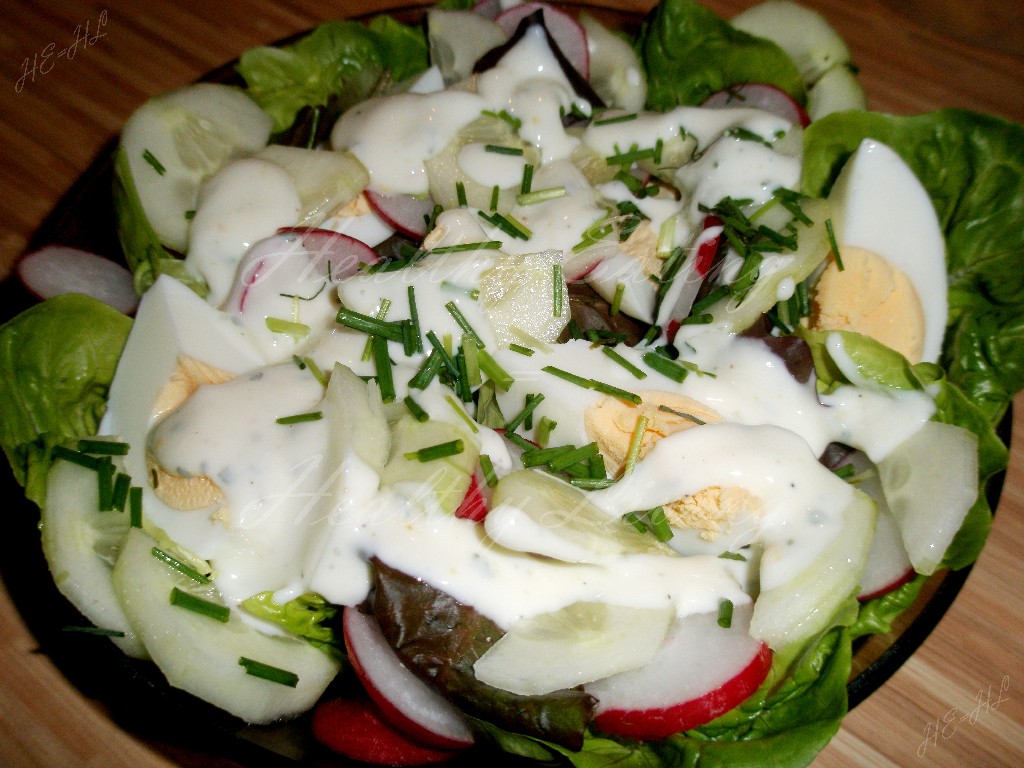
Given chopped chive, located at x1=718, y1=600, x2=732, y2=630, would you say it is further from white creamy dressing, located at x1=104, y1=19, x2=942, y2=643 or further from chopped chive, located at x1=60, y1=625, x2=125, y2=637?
chopped chive, located at x1=60, y1=625, x2=125, y2=637

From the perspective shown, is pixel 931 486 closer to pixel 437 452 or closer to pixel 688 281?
pixel 688 281

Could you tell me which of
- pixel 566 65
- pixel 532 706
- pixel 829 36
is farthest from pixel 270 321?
pixel 829 36

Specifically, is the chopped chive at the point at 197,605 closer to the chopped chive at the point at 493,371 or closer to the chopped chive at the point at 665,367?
the chopped chive at the point at 493,371

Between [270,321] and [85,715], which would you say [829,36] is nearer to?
[270,321]

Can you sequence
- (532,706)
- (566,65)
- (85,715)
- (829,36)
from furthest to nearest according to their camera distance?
(829,36) → (566,65) → (85,715) → (532,706)

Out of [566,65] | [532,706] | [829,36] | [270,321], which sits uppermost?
[829,36]

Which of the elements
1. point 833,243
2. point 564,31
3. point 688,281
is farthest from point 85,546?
point 564,31

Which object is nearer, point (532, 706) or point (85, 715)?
point (532, 706)
